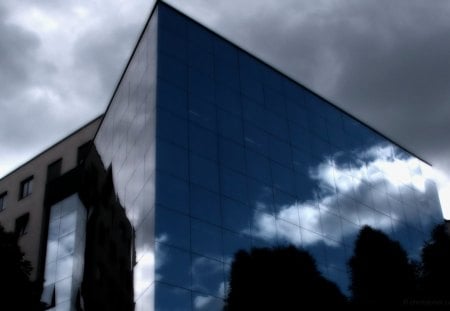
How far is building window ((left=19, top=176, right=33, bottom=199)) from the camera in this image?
177ft

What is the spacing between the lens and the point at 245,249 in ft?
102

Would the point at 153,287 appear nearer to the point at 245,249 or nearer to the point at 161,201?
the point at 161,201

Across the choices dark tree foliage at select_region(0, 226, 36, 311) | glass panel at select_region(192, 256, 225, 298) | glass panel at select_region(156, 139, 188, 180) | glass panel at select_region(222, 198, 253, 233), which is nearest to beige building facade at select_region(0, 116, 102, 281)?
dark tree foliage at select_region(0, 226, 36, 311)

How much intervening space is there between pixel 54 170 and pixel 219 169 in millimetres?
24295

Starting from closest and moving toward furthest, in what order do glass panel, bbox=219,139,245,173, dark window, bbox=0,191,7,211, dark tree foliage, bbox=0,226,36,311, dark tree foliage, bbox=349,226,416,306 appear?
dark tree foliage, bbox=0,226,36,311 < glass panel, bbox=219,139,245,173 < dark tree foliage, bbox=349,226,416,306 < dark window, bbox=0,191,7,211

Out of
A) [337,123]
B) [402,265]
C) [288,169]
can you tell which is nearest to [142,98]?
[288,169]

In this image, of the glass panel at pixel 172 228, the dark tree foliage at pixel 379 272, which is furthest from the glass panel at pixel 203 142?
the dark tree foliage at pixel 379 272

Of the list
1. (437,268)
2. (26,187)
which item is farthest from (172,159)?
(26,187)

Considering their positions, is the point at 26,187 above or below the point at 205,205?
above

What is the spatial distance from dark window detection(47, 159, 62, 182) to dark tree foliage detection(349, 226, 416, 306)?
25261 mm

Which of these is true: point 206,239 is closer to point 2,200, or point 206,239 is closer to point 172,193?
point 172,193

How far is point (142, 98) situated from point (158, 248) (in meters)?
9.69

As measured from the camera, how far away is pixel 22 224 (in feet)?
171

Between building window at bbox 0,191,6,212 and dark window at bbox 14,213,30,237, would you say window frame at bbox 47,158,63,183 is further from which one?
building window at bbox 0,191,6,212
